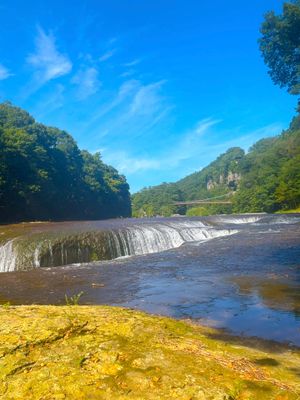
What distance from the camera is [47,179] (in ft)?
152

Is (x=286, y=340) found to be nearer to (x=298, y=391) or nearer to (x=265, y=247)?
(x=298, y=391)

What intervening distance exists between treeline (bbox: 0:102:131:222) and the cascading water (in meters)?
22.0

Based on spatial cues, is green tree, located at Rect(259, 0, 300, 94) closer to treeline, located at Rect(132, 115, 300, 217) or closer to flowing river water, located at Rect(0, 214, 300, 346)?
treeline, located at Rect(132, 115, 300, 217)

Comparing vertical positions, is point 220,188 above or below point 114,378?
above

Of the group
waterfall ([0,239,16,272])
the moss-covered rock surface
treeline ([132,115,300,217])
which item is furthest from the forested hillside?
the moss-covered rock surface

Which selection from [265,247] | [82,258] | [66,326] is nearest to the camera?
[66,326]

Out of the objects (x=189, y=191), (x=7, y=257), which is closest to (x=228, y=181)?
(x=189, y=191)

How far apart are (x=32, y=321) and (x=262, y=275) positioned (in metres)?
7.74

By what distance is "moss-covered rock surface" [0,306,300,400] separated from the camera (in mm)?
1958

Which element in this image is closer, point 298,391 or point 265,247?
point 298,391

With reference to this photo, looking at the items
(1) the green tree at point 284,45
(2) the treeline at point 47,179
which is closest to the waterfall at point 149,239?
(2) the treeline at point 47,179

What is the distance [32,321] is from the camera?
9.38 ft

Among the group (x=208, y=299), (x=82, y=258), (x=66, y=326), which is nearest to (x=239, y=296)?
(x=208, y=299)

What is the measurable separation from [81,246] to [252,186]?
5905 cm
